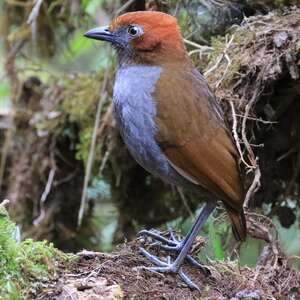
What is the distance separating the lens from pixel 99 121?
196 inches

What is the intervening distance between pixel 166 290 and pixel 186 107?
84cm

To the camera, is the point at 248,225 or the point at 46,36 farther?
the point at 46,36

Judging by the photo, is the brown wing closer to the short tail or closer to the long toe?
the short tail

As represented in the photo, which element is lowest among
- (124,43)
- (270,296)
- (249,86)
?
(270,296)

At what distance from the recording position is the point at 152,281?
9.53ft

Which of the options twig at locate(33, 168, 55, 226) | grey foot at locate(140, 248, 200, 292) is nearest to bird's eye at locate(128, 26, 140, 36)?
grey foot at locate(140, 248, 200, 292)

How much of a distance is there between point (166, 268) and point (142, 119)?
0.67m

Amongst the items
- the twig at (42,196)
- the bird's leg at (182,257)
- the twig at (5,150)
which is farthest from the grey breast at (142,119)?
the twig at (5,150)

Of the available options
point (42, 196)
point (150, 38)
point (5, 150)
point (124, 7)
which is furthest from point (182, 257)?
point (5, 150)

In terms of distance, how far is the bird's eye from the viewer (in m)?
3.54

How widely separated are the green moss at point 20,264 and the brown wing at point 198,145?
29.8 inches

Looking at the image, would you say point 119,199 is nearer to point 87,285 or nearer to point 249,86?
point 249,86

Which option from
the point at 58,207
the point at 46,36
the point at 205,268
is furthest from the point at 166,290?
the point at 46,36

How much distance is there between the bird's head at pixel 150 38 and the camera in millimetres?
3514
